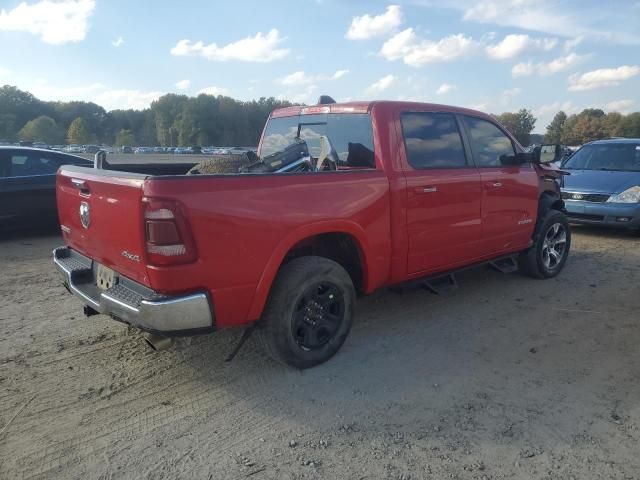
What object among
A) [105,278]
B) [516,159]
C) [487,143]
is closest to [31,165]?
[105,278]

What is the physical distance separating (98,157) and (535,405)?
12.9 ft

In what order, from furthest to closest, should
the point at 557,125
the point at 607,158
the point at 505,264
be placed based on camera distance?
1. the point at 557,125
2. the point at 607,158
3. the point at 505,264

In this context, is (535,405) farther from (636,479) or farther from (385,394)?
(385,394)

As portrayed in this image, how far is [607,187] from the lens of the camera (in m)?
8.15

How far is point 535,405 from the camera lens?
3.12 m

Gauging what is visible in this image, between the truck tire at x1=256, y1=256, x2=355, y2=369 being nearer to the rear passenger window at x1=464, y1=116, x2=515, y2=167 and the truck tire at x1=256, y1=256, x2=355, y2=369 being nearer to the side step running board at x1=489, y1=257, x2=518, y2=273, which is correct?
the rear passenger window at x1=464, y1=116, x2=515, y2=167

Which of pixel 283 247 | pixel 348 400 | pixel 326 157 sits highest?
pixel 326 157

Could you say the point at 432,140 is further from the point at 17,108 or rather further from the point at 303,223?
the point at 17,108

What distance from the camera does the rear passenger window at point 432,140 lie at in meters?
4.12

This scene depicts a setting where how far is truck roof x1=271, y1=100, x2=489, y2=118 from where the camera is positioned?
4.09 meters

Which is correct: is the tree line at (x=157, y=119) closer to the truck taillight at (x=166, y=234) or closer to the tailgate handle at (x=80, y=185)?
the tailgate handle at (x=80, y=185)

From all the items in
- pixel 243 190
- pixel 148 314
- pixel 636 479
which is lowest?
pixel 636 479

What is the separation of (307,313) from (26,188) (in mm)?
5868

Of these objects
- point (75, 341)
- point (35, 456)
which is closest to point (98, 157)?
point (75, 341)
